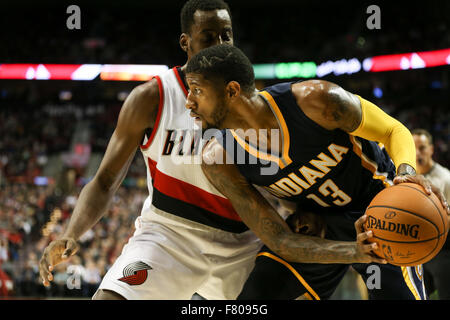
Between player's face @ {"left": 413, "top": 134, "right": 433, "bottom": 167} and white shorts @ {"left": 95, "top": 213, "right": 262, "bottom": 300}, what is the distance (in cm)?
257

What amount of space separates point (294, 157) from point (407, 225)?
24.2 inches

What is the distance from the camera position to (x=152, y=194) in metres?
2.76

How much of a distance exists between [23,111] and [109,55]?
10.3 ft

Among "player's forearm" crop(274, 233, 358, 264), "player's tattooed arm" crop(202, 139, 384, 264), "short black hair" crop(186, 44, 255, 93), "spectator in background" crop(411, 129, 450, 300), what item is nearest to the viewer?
"player's forearm" crop(274, 233, 358, 264)

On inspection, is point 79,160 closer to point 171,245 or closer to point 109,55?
point 109,55

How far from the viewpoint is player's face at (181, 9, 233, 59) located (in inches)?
105

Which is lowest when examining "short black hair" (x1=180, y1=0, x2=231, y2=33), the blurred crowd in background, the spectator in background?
the spectator in background

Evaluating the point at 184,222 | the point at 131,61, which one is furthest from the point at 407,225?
the point at 131,61

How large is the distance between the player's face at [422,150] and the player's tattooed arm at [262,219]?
2759mm

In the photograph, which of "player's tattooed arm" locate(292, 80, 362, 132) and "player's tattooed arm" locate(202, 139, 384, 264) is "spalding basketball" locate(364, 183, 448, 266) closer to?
"player's tattooed arm" locate(202, 139, 384, 264)

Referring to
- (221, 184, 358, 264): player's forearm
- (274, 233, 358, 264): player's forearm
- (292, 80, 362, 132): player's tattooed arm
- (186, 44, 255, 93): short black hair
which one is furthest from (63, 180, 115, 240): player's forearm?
(292, 80, 362, 132): player's tattooed arm

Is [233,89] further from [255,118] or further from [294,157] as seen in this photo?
[294,157]

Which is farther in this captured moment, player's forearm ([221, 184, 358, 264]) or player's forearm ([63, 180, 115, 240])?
player's forearm ([63, 180, 115, 240])

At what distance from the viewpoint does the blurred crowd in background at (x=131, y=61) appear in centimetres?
1352
